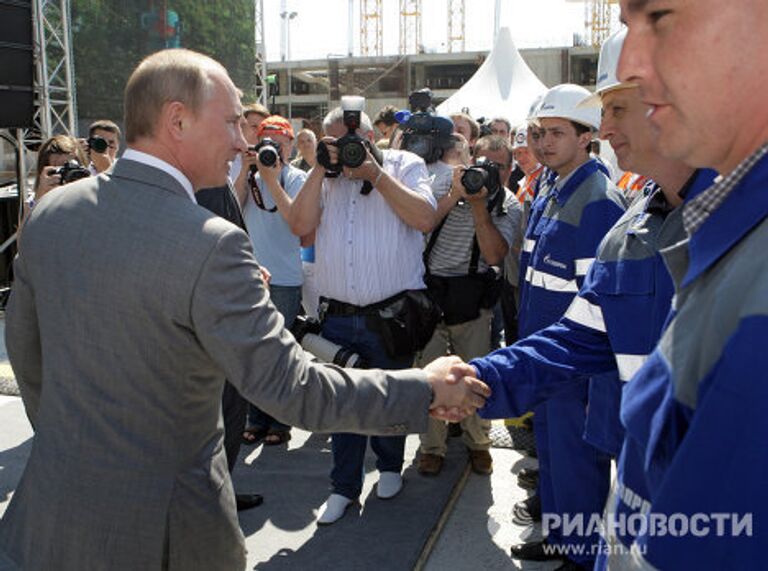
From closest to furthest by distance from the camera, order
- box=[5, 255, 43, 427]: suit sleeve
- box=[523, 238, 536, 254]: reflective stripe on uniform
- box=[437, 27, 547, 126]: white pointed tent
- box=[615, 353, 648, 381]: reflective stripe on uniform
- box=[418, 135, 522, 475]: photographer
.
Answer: box=[5, 255, 43, 427]: suit sleeve, box=[615, 353, 648, 381]: reflective stripe on uniform, box=[523, 238, 536, 254]: reflective stripe on uniform, box=[418, 135, 522, 475]: photographer, box=[437, 27, 547, 126]: white pointed tent

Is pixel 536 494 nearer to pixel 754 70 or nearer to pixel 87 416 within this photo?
pixel 87 416

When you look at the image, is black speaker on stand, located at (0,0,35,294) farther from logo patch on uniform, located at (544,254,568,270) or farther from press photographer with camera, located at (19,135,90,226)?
logo patch on uniform, located at (544,254,568,270)

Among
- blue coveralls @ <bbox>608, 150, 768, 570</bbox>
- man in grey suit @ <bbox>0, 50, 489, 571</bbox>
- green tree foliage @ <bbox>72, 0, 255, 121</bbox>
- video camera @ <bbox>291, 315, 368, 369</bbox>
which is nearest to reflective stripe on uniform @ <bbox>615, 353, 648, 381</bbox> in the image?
man in grey suit @ <bbox>0, 50, 489, 571</bbox>

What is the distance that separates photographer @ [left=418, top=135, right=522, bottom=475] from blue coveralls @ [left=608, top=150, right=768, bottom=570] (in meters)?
2.94

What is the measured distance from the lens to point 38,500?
1713 millimetres

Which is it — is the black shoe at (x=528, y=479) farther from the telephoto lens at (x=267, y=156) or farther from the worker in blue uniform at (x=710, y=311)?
the worker in blue uniform at (x=710, y=311)

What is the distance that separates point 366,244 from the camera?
354 cm

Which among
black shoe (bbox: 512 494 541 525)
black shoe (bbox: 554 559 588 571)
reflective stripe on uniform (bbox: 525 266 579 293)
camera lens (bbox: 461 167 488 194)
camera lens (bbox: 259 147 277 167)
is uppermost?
camera lens (bbox: 259 147 277 167)

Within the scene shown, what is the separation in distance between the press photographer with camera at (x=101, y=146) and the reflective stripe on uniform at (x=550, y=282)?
2859 mm

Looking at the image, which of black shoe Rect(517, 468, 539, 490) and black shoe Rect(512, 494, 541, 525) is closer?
black shoe Rect(512, 494, 541, 525)

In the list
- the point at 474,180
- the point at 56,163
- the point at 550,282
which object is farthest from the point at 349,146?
the point at 56,163

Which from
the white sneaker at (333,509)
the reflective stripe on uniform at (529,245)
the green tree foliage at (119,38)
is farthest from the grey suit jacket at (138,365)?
the green tree foliage at (119,38)

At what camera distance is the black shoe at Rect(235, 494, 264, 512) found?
360 centimetres

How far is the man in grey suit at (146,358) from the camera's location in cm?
159
